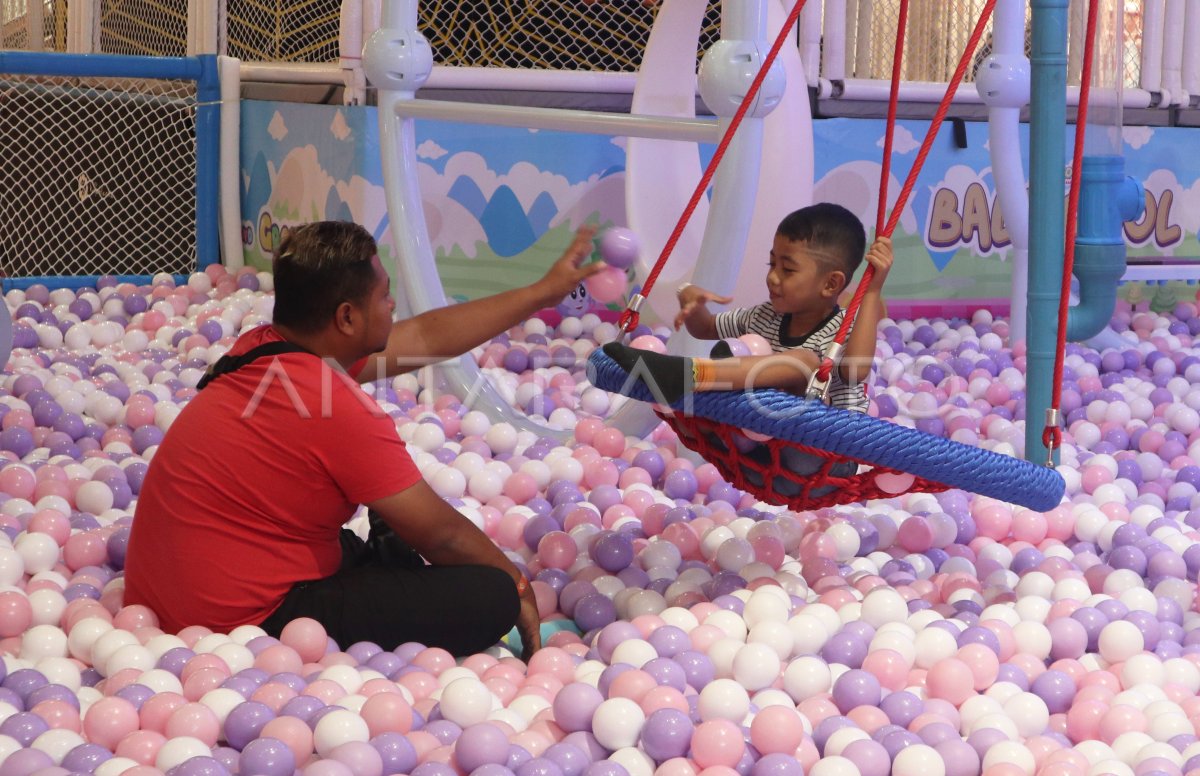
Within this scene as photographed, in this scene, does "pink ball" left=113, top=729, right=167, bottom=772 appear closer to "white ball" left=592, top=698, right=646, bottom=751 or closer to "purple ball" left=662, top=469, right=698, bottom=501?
"white ball" left=592, top=698, right=646, bottom=751

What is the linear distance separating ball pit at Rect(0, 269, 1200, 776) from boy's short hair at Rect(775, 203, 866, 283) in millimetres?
455

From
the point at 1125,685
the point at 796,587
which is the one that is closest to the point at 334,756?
the point at 796,587

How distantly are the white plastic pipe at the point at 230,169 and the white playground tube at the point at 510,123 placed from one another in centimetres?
155

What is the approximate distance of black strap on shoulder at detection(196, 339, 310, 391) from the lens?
5.87 feet

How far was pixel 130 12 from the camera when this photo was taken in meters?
5.45

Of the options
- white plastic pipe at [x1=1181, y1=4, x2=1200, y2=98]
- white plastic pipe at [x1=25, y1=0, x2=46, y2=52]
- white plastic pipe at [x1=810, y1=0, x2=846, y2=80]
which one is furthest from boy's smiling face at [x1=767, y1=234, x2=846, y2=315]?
white plastic pipe at [x1=25, y1=0, x2=46, y2=52]

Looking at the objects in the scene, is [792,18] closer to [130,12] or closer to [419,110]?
[419,110]

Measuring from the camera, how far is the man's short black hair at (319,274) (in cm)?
179

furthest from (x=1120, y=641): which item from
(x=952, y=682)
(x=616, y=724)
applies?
(x=616, y=724)

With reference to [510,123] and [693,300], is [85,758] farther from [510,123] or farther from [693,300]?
[510,123]

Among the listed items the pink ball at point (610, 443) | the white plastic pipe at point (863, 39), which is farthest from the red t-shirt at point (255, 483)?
the white plastic pipe at point (863, 39)

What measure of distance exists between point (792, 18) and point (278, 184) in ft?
8.31

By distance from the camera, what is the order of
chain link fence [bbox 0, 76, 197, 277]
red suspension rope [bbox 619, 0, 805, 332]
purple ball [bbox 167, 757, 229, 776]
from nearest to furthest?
1. purple ball [bbox 167, 757, 229, 776]
2. red suspension rope [bbox 619, 0, 805, 332]
3. chain link fence [bbox 0, 76, 197, 277]

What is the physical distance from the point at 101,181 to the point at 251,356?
3.17m
